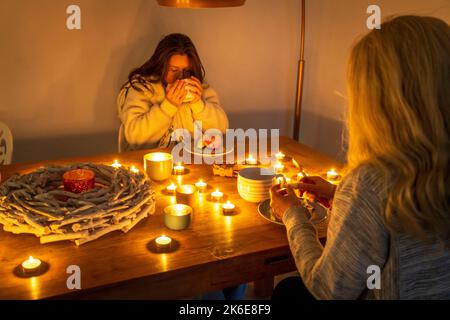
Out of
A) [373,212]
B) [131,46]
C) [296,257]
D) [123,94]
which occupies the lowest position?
[296,257]

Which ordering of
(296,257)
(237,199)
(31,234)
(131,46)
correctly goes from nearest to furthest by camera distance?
1. (296,257)
2. (31,234)
3. (237,199)
4. (131,46)

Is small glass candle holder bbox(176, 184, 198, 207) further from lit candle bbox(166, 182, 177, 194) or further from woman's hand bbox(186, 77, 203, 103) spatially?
woman's hand bbox(186, 77, 203, 103)

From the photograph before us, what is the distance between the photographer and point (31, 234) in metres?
1.14

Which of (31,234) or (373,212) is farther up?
(373,212)

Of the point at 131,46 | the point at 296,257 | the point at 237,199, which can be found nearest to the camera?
the point at 296,257

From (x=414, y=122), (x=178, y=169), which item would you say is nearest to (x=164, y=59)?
(x=178, y=169)

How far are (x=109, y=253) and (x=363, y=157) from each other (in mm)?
611

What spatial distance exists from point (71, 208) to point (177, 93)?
0.98 m

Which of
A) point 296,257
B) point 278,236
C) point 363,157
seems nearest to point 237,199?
point 278,236

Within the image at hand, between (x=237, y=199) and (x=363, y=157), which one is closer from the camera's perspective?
(x=363, y=157)

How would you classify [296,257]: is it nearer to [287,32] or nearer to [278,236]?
[278,236]

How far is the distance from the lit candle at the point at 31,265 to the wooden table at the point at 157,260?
0.02 metres

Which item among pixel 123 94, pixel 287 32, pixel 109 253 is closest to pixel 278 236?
pixel 109 253

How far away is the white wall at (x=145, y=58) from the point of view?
2174 mm
